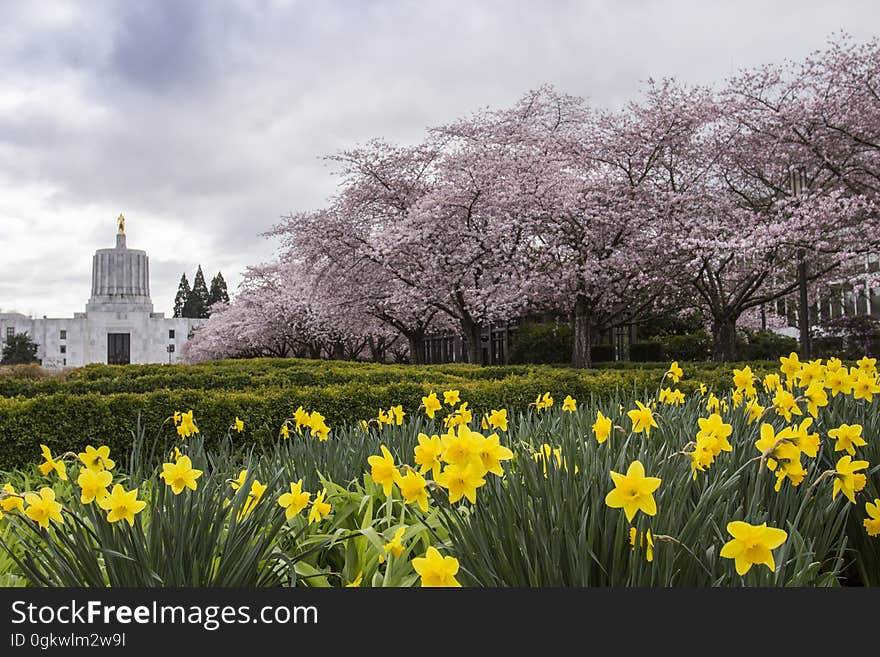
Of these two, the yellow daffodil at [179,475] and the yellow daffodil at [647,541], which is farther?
the yellow daffodil at [179,475]

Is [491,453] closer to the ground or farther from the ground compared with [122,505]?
farther from the ground

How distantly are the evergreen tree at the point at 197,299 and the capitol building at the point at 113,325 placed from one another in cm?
398

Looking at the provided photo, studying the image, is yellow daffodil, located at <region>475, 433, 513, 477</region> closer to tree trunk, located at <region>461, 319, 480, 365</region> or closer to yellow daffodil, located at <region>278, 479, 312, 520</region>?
yellow daffodil, located at <region>278, 479, 312, 520</region>

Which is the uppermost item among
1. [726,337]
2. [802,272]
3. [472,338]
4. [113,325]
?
[113,325]

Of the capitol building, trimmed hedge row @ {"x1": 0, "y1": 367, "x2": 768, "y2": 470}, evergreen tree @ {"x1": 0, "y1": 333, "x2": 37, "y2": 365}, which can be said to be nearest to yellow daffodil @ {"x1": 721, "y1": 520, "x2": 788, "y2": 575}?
trimmed hedge row @ {"x1": 0, "y1": 367, "x2": 768, "y2": 470}

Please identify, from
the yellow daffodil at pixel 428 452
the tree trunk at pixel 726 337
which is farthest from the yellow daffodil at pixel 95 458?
the tree trunk at pixel 726 337

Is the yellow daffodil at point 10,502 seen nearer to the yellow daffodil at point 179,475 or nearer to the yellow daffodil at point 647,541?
the yellow daffodil at point 179,475

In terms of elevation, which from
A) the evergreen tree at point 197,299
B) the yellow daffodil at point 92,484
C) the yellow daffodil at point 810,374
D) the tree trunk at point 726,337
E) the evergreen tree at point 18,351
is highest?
the evergreen tree at point 197,299

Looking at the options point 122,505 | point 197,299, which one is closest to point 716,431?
point 122,505

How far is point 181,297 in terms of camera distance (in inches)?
3497

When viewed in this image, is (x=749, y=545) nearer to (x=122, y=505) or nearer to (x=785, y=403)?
(x=785, y=403)

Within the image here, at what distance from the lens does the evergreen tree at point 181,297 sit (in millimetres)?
88181

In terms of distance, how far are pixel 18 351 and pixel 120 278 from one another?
1273 cm

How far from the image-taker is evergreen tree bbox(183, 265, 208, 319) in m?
84.9
